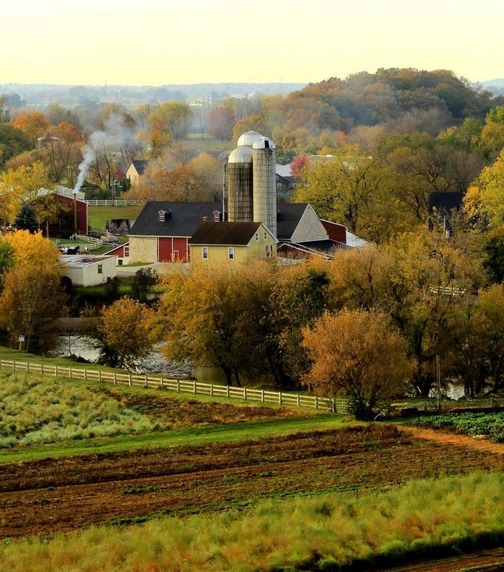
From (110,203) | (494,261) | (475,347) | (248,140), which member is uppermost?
(248,140)

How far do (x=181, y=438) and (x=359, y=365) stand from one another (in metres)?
6.13

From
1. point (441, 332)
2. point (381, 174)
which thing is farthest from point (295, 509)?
point (381, 174)

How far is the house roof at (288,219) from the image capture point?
78312 millimetres

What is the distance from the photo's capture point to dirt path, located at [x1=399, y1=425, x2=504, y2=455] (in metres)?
36.1

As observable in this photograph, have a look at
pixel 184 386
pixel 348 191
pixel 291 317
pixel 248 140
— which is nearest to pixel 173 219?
pixel 248 140

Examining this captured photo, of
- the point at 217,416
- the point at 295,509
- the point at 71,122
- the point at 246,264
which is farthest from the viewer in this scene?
the point at 71,122

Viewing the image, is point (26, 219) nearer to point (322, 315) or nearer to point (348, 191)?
point (348, 191)

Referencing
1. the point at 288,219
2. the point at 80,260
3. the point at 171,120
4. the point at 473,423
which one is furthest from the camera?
the point at 171,120

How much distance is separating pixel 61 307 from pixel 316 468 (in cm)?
2999

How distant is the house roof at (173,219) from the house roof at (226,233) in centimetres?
508

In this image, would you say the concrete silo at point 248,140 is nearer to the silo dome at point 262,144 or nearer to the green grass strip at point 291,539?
the silo dome at point 262,144

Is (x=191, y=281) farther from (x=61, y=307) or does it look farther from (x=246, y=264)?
(x=61, y=307)

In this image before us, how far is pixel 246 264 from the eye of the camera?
5938 cm

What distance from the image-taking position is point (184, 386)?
4700cm
